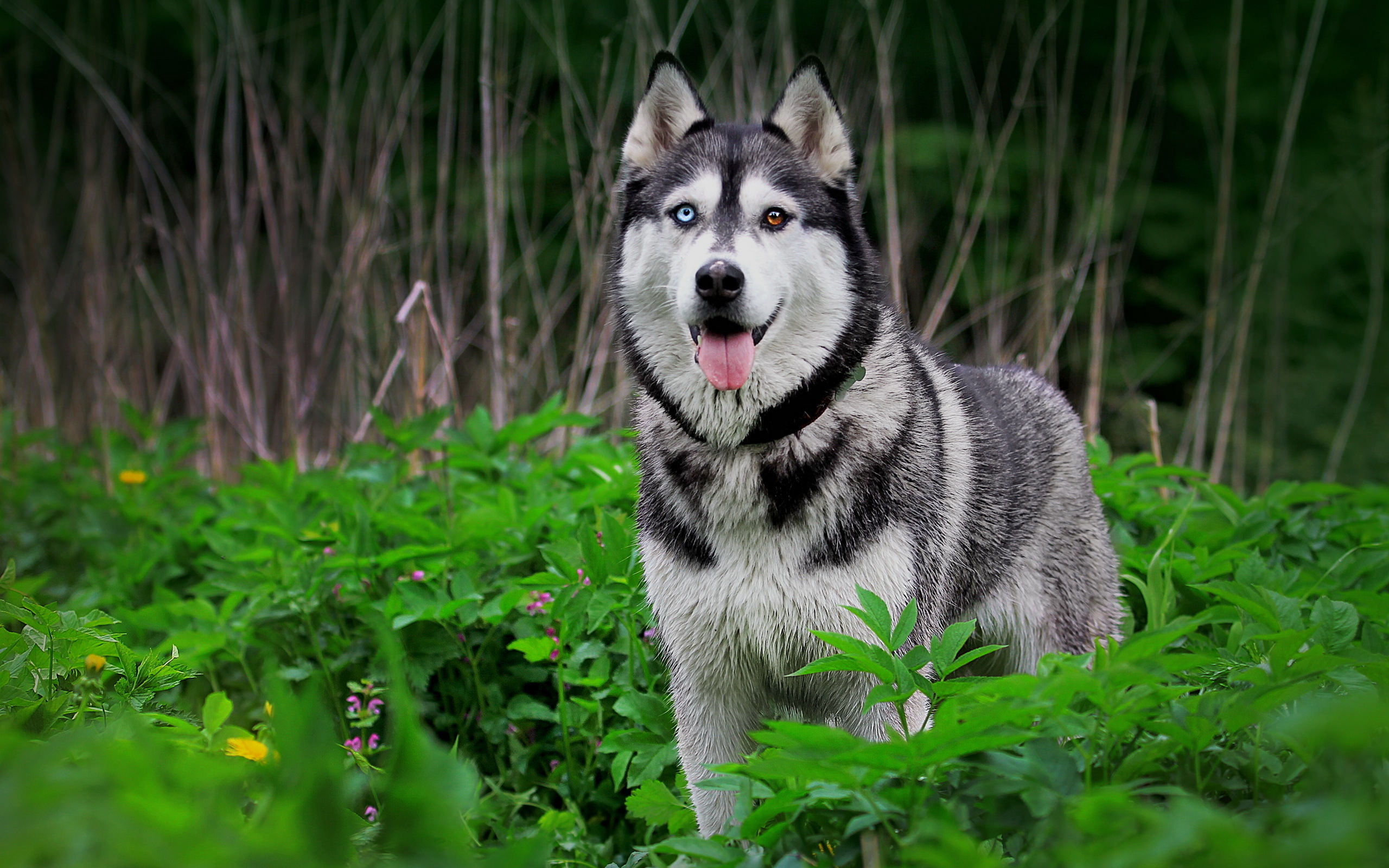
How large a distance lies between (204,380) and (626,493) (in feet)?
9.34

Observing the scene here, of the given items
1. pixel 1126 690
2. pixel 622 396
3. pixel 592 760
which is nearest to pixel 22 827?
pixel 1126 690

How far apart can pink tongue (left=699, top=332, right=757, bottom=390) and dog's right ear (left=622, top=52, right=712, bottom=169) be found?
0.65 m

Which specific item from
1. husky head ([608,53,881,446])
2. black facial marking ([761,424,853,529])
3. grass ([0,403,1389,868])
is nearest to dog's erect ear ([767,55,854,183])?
husky head ([608,53,881,446])

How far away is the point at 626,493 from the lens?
310 cm

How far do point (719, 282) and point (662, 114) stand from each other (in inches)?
29.6

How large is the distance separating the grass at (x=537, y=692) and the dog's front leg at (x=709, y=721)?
16 cm

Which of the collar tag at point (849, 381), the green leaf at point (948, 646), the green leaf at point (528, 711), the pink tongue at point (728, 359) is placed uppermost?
the pink tongue at point (728, 359)

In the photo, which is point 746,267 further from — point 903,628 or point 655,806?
point 655,806

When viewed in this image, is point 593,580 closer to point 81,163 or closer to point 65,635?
point 65,635

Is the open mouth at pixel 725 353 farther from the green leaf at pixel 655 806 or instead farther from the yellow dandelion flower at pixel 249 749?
the yellow dandelion flower at pixel 249 749

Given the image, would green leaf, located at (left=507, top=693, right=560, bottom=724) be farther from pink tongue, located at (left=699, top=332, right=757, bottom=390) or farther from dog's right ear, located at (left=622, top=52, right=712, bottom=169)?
dog's right ear, located at (left=622, top=52, right=712, bottom=169)

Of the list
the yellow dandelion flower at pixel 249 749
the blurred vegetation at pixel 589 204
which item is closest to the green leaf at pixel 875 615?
the yellow dandelion flower at pixel 249 749

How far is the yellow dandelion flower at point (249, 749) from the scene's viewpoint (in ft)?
6.88

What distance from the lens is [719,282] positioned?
2.07 m
